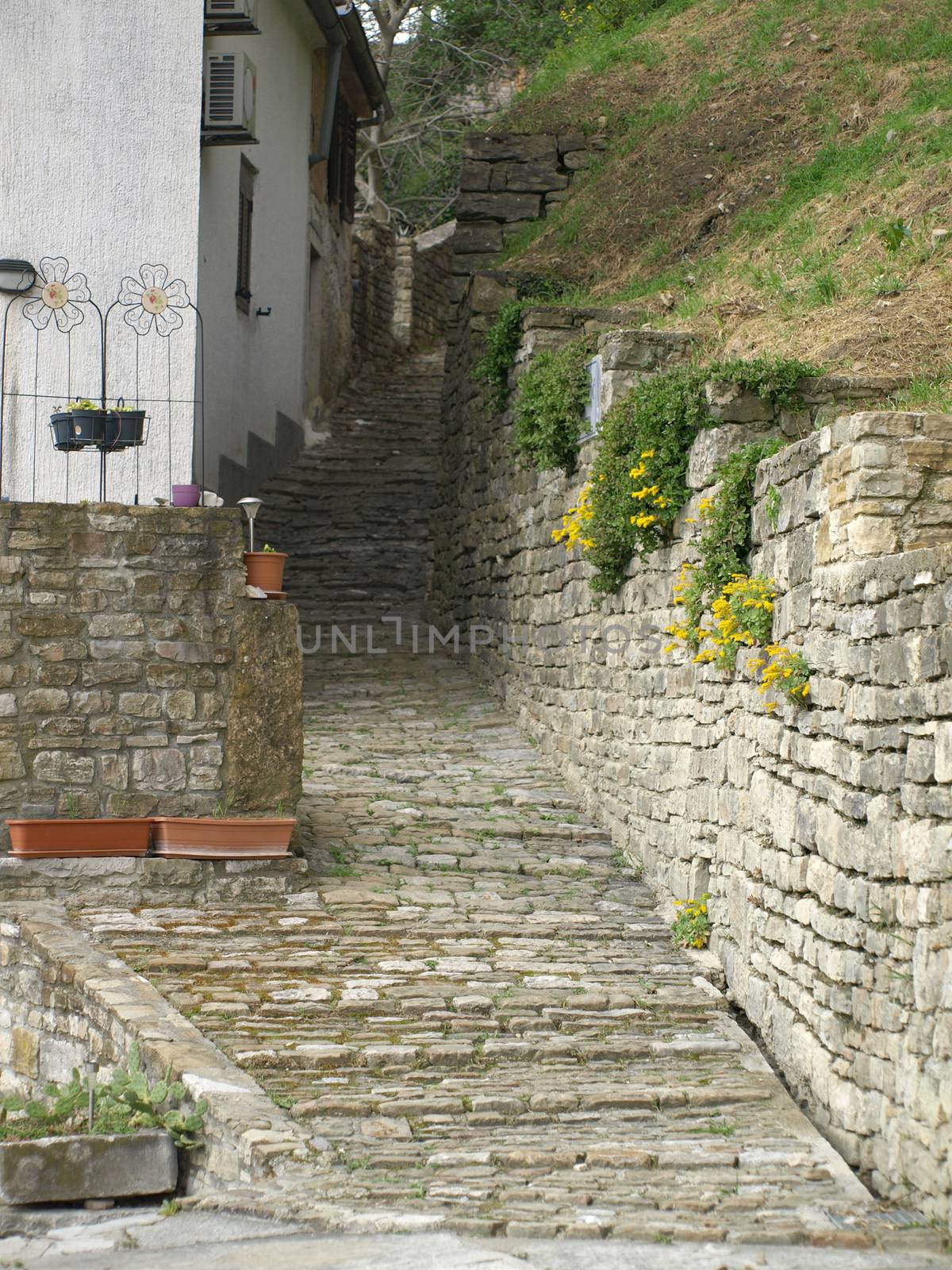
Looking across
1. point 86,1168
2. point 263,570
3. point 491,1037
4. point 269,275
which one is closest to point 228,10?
point 269,275

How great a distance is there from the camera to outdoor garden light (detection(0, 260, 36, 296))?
10836mm

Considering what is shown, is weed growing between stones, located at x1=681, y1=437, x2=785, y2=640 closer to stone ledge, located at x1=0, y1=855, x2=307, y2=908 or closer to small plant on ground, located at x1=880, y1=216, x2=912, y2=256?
stone ledge, located at x1=0, y1=855, x2=307, y2=908

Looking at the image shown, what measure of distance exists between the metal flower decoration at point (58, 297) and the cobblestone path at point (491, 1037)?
13.0 ft

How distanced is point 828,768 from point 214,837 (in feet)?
11.7

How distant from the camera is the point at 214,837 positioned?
799 centimetres

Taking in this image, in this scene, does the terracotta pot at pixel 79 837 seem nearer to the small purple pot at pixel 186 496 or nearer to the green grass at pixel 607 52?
the small purple pot at pixel 186 496

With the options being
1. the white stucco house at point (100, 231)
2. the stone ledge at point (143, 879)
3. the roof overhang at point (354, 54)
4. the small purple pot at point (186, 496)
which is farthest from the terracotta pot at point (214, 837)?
the roof overhang at point (354, 54)

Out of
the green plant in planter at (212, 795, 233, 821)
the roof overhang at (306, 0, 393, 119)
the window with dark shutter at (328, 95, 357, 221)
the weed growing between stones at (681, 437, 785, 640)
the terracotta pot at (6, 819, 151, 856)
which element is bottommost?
the terracotta pot at (6, 819, 151, 856)

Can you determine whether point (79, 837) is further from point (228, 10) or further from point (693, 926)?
point (228, 10)

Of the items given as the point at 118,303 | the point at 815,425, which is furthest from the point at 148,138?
the point at 815,425

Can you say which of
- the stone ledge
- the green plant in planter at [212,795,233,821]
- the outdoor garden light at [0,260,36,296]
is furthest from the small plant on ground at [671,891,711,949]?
the outdoor garden light at [0,260,36,296]

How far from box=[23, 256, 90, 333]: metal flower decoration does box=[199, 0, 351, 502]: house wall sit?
205cm

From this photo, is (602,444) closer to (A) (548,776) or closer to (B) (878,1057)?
(A) (548,776)

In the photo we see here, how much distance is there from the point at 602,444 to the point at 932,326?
1981 mm
